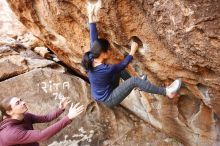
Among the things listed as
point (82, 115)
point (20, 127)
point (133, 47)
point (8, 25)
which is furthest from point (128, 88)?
point (8, 25)

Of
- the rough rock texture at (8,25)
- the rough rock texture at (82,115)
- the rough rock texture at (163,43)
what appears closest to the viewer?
the rough rock texture at (163,43)

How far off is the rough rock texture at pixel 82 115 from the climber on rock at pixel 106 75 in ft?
6.73

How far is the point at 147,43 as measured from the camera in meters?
4.80

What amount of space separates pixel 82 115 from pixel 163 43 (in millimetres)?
3012

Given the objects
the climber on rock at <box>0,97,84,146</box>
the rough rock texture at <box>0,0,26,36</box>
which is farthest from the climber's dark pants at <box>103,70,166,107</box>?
the rough rock texture at <box>0,0,26,36</box>

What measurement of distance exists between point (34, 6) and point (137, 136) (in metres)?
2.91

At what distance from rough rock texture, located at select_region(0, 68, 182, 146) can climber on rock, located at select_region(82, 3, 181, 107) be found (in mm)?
2051

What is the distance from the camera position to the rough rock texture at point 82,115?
7.10 metres

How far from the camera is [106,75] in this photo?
16.4 ft

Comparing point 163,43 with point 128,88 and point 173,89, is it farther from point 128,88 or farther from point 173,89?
point 128,88

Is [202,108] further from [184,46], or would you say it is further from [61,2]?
[61,2]

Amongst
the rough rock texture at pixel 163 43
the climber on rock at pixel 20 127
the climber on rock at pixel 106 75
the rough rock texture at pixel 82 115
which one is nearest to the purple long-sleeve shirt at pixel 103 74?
the climber on rock at pixel 106 75

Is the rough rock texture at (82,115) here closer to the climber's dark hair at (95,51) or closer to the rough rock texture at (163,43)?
the rough rock texture at (163,43)

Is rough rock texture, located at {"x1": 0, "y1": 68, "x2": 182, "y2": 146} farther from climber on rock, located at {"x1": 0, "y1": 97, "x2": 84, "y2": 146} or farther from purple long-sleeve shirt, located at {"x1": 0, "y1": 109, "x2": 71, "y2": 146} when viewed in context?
purple long-sleeve shirt, located at {"x1": 0, "y1": 109, "x2": 71, "y2": 146}
